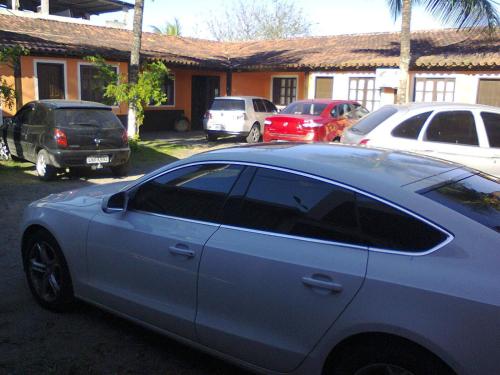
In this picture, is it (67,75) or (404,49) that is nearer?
(404,49)

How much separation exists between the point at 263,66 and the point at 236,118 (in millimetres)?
5475

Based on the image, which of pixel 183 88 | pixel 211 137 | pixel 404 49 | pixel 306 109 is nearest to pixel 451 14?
pixel 404 49

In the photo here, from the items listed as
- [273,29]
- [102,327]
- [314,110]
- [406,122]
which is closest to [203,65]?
[314,110]

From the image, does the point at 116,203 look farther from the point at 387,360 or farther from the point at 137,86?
the point at 137,86

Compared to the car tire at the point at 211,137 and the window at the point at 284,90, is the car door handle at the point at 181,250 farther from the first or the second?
the window at the point at 284,90

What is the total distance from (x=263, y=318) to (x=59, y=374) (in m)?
1.46

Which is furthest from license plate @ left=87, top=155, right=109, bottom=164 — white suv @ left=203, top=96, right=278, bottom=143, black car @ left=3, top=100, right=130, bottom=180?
white suv @ left=203, top=96, right=278, bottom=143

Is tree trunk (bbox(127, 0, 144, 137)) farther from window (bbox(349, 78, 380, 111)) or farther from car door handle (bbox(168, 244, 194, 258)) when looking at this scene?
car door handle (bbox(168, 244, 194, 258))

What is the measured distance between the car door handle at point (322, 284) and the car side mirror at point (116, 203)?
1.57 metres

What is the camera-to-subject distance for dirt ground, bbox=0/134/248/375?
3330mm

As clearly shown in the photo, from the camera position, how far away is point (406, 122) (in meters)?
6.94

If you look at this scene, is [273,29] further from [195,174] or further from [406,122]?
[195,174]

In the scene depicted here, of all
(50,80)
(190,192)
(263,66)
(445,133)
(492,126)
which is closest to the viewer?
(190,192)

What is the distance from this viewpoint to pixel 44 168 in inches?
374
